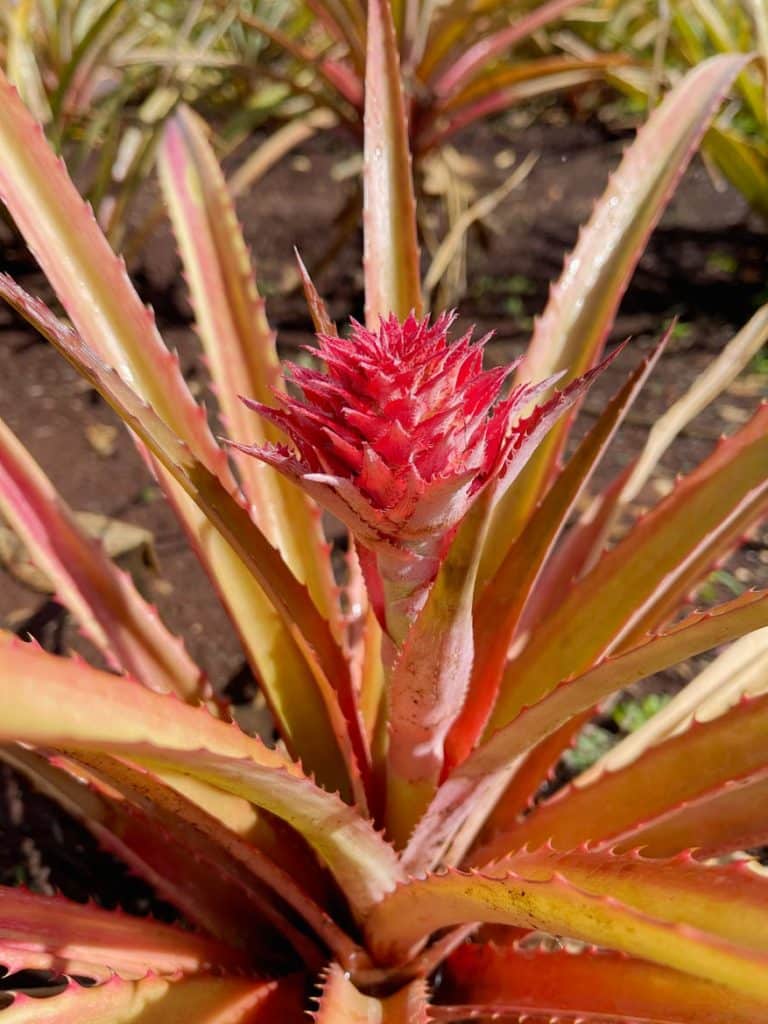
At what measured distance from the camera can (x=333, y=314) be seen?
7.33 ft

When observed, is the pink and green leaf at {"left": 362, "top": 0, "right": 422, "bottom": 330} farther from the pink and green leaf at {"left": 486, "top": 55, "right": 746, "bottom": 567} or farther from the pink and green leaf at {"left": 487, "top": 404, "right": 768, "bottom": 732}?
the pink and green leaf at {"left": 487, "top": 404, "right": 768, "bottom": 732}

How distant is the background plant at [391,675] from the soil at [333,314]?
0.48m

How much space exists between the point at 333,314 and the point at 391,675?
1.77 meters

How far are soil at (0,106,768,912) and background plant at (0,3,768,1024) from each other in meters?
0.48

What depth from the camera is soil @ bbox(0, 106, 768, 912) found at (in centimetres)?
135

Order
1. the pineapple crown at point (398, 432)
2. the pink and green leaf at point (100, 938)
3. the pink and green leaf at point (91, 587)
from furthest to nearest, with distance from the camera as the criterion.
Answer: the pink and green leaf at point (91, 587)
the pink and green leaf at point (100, 938)
the pineapple crown at point (398, 432)

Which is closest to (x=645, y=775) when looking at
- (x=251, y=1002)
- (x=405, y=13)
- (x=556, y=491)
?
(x=556, y=491)

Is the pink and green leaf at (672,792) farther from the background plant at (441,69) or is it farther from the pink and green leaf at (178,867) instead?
the background plant at (441,69)

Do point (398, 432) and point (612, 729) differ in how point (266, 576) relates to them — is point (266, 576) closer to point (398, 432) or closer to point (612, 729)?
point (398, 432)

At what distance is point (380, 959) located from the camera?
69 centimetres

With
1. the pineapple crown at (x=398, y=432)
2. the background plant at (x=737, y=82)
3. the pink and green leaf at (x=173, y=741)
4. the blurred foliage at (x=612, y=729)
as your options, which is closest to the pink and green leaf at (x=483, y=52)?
the background plant at (x=737, y=82)

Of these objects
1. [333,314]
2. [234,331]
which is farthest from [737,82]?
[234,331]

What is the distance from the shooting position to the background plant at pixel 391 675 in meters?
0.46

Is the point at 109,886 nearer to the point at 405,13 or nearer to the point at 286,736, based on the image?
the point at 286,736
